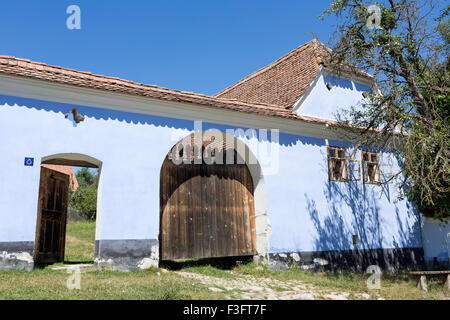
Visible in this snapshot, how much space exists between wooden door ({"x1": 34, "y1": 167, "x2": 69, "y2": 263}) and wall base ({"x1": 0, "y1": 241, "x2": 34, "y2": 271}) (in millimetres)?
1753

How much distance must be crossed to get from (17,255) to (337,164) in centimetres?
801

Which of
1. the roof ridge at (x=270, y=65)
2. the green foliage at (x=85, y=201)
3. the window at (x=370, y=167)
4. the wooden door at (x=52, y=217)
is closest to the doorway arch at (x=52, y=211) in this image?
the wooden door at (x=52, y=217)

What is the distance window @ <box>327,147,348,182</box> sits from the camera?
34.2ft

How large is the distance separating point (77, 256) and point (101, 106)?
623cm

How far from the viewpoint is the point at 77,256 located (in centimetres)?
1192

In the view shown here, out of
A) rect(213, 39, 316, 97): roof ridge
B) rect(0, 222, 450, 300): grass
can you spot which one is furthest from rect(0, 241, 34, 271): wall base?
rect(213, 39, 316, 97): roof ridge

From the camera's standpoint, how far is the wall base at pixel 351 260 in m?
9.16

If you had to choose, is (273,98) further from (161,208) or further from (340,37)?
(161,208)

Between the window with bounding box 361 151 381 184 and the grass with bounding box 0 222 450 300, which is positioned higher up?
the window with bounding box 361 151 381 184

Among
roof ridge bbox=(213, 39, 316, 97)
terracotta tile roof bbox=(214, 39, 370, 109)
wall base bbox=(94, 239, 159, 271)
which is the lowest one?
wall base bbox=(94, 239, 159, 271)

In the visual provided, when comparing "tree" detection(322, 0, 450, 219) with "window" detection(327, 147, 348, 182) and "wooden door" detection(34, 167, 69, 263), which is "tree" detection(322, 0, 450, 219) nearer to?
"window" detection(327, 147, 348, 182)

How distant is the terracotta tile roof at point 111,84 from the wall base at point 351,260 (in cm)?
342

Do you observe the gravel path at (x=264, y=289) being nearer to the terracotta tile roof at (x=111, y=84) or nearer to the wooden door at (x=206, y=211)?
the wooden door at (x=206, y=211)
